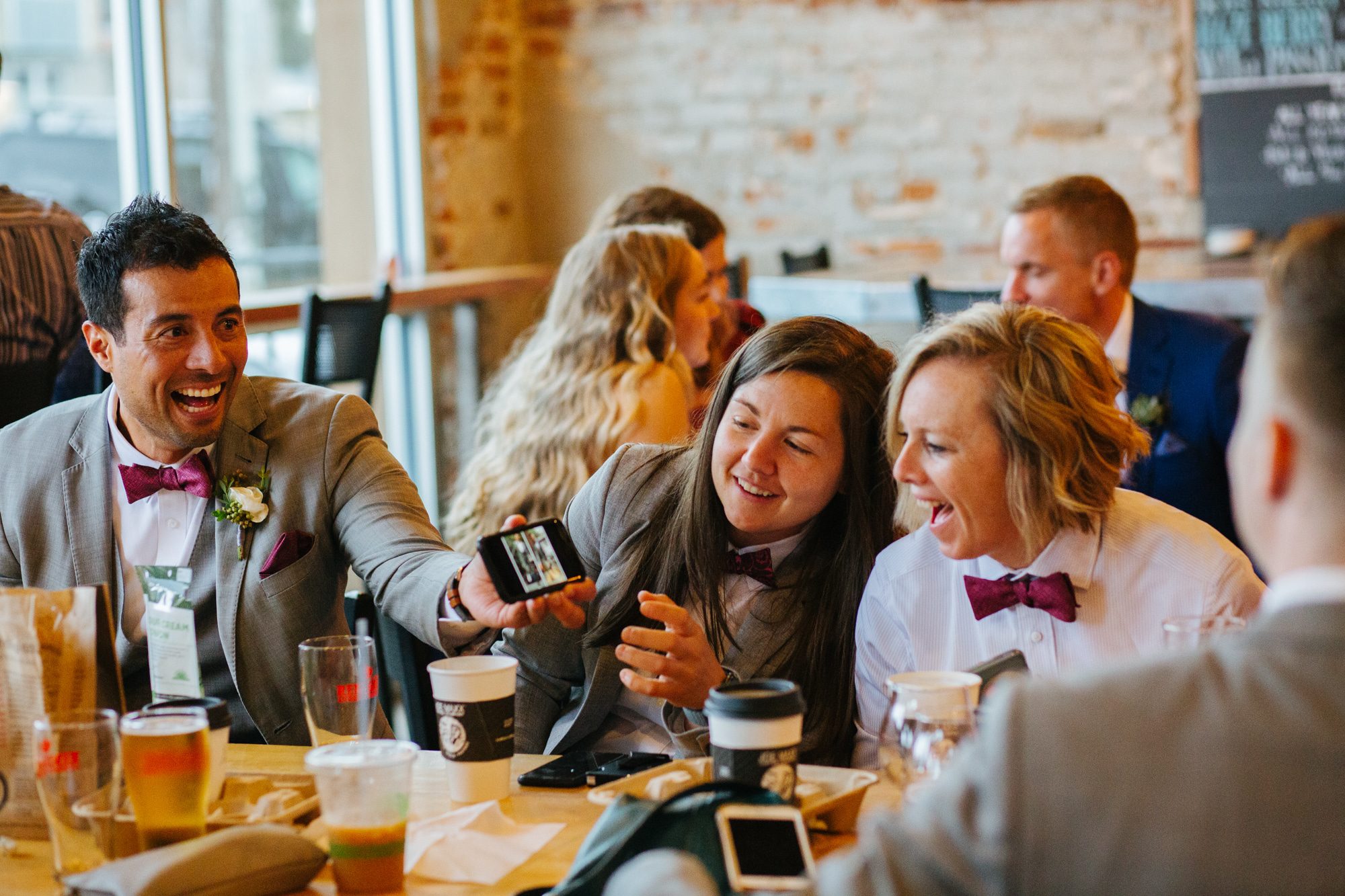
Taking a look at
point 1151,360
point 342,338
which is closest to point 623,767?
point 1151,360

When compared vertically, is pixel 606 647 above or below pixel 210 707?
below

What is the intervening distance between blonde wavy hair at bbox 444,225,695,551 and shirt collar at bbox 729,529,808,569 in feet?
2.97

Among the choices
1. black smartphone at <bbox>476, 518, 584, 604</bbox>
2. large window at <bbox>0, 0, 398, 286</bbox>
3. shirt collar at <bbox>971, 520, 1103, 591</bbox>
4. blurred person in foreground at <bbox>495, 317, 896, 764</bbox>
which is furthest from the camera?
large window at <bbox>0, 0, 398, 286</bbox>

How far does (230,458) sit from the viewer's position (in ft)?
7.76

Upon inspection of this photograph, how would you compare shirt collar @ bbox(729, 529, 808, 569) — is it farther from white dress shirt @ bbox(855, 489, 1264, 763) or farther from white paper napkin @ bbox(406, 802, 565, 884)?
white paper napkin @ bbox(406, 802, 565, 884)

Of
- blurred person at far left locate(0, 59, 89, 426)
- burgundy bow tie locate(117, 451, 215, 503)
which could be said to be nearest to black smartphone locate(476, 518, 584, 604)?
burgundy bow tie locate(117, 451, 215, 503)

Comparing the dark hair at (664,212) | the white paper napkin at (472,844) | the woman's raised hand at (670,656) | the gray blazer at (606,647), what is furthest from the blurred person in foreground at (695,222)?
the white paper napkin at (472,844)

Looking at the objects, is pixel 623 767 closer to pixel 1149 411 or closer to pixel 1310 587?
pixel 1310 587

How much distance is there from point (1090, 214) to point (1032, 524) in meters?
1.86

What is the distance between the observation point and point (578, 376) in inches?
131

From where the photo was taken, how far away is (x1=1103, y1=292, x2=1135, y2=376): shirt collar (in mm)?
3404

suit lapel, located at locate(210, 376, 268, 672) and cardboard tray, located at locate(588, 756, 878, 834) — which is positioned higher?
suit lapel, located at locate(210, 376, 268, 672)

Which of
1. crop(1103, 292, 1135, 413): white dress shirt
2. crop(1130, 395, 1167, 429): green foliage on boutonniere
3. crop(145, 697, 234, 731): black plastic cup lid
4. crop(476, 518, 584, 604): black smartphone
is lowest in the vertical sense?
crop(145, 697, 234, 731): black plastic cup lid

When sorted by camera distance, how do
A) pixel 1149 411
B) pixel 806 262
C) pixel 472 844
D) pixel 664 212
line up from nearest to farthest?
1. pixel 472 844
2. pixel 1149 411
3. pixel 664 212
4. pixel 806 262
